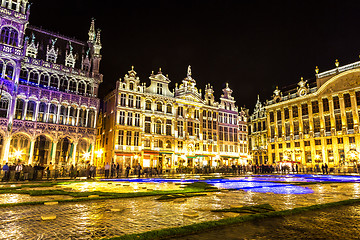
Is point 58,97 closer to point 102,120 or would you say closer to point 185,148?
point 102,120

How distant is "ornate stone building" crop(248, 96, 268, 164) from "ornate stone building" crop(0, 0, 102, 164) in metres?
48.1

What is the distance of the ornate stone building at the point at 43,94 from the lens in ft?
107

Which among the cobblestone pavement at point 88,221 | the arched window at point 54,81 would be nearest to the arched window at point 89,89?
the arched window at point 54,81

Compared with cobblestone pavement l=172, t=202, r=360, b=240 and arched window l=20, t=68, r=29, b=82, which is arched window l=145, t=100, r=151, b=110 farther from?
cobblestone pavement l=172, t=202, r=360, b=240

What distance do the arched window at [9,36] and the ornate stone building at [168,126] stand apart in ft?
55.0

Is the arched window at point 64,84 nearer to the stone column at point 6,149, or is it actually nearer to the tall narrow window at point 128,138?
the stone column at point 6,149

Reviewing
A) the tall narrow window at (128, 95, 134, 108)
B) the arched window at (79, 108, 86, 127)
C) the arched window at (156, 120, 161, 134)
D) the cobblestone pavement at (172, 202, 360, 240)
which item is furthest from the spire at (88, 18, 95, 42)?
the cobblestone pavement at (172, 202, 360, 240)

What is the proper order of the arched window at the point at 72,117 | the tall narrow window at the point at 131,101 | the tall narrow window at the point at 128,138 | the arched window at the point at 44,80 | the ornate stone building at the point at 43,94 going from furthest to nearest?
the tall narrow window at the point at 131,101
the tall narrow window at the point at 128,138
the arched window at the point at 72,117
the arched window at the point at 44,80
the ornate stone building at the point at 43,94

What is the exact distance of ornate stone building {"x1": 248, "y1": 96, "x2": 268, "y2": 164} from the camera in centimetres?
6768

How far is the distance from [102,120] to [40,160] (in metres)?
15.9

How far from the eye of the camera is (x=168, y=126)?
4897 centimetres

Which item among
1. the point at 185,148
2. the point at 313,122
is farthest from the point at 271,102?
the point at 185,148

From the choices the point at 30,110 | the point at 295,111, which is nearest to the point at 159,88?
the point at 30,110

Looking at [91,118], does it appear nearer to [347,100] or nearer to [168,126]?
[168,126]
